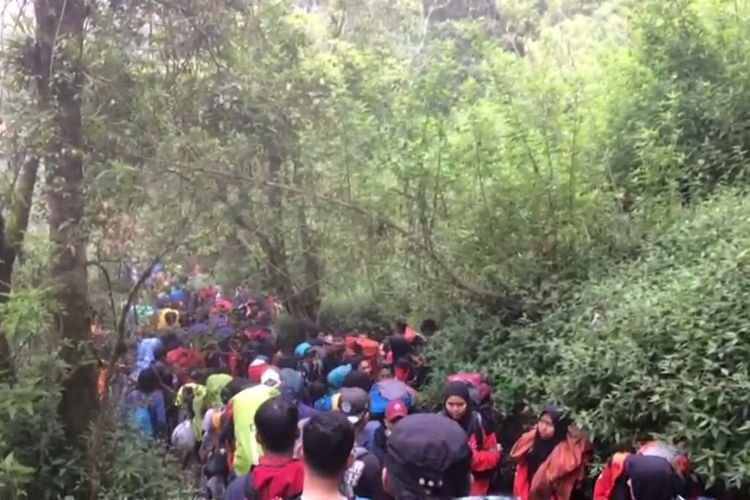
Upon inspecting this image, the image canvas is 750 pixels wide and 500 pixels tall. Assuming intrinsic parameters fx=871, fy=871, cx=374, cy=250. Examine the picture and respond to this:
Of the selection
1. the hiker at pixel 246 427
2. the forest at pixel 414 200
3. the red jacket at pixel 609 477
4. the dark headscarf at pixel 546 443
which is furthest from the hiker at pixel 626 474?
the hiker at pixel 246 427

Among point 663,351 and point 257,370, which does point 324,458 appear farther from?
point 257,370

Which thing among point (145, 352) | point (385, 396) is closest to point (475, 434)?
point (385, 396)

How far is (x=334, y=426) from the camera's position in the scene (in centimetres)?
270

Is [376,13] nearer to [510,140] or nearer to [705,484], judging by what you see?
[510,140]

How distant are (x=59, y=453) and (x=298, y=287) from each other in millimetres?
5907

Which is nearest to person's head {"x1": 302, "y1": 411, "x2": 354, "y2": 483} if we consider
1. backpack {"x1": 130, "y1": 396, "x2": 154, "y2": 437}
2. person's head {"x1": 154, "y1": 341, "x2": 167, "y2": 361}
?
backpack {"x1": 130, "y1": 396, "x2": 154, "y2": 437}

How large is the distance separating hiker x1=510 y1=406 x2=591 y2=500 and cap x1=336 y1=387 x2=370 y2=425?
1.02m

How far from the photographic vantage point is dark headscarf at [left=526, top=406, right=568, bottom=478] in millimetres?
5547

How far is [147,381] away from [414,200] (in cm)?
303

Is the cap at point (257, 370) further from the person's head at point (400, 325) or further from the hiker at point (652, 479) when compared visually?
the hiker at point (652, 479)

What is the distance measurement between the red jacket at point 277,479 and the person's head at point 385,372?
176 inches

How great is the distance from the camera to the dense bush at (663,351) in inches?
191

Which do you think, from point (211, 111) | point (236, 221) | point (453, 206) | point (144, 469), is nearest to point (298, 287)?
point (236, 221)

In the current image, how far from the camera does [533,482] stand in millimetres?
5441
